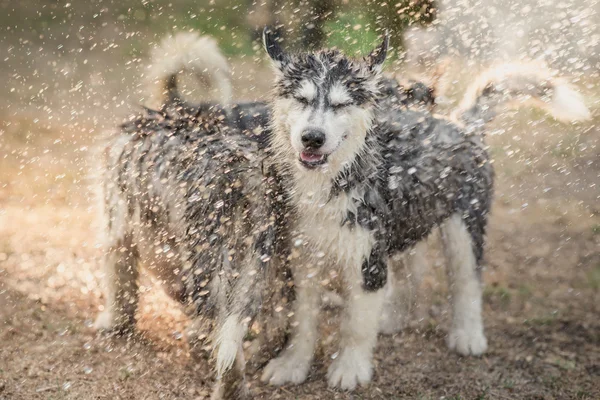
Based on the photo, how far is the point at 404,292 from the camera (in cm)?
483

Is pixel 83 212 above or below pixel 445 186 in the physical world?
below

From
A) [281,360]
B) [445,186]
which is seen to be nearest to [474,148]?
[445,186]

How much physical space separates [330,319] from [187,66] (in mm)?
2089

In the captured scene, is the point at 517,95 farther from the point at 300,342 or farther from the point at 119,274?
the point at 119,274

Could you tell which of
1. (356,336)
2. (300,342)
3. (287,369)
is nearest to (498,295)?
(356,336)

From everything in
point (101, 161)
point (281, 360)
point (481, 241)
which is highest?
point (101, 161)

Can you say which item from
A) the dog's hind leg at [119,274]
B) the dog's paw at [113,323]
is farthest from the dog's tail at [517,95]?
the dog's paw at [113,323]

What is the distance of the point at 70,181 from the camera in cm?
734

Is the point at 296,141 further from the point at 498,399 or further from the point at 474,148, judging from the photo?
the point at 498,399

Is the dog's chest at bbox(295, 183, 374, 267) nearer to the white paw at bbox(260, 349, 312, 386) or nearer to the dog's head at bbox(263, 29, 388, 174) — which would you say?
the dog's head at bbox(263, 29, 388, 174)

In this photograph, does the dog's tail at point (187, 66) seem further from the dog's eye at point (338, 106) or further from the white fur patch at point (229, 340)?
the white fur patch at point (229, 340)

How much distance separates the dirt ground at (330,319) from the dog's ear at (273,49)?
59.9 inches

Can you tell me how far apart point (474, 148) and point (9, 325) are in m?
3.41

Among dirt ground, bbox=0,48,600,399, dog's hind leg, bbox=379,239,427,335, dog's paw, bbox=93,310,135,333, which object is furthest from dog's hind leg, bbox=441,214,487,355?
dog's paw, bbox=93,310,135,333
